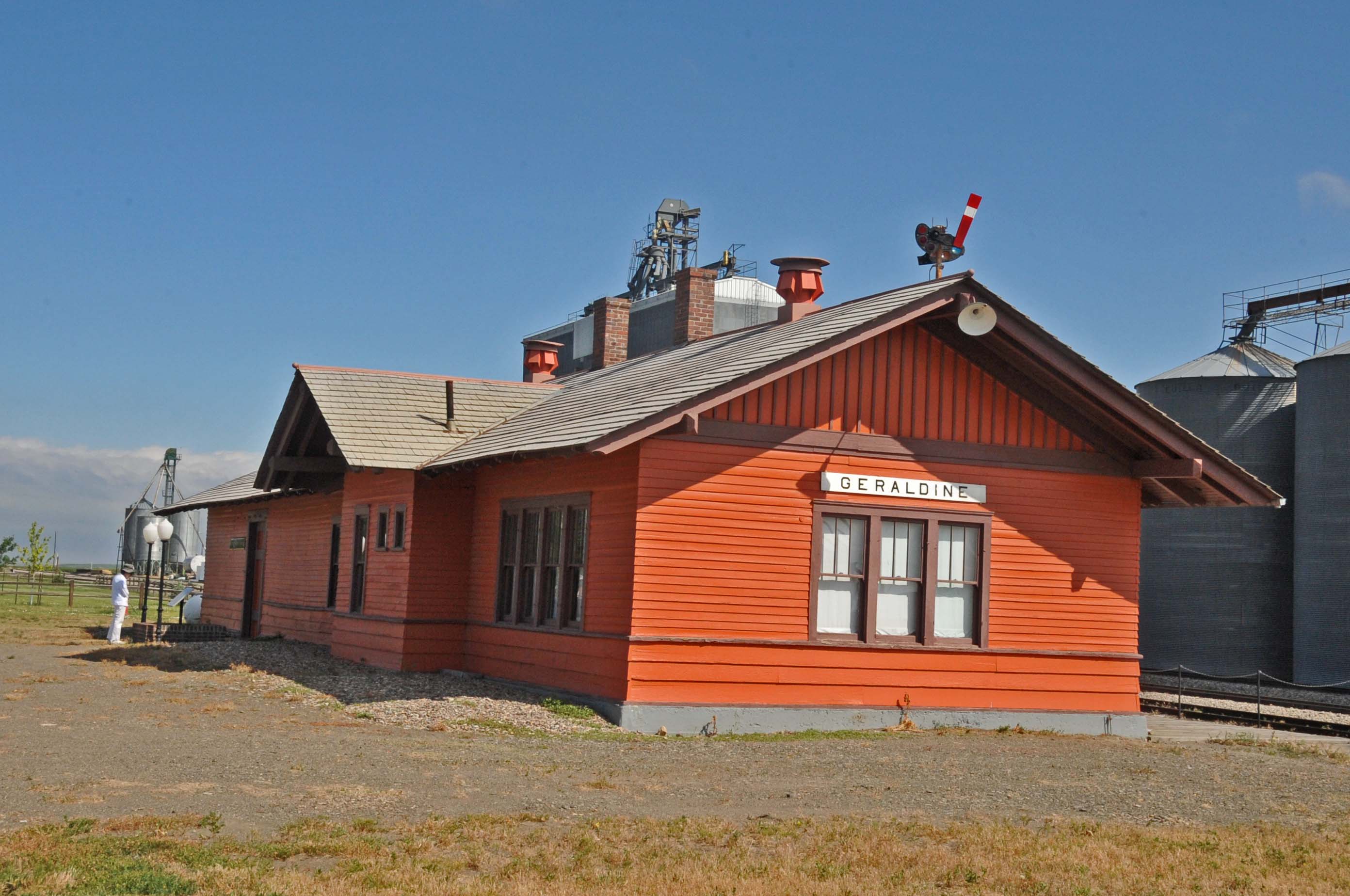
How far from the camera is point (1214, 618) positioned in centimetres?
3194

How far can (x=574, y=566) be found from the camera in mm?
17625

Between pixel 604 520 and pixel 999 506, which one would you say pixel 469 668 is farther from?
pixel 999 506

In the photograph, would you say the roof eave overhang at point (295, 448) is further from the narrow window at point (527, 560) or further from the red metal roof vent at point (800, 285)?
the red metal roof vent at point (800, 285)

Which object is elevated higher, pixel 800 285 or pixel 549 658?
pixel 800 285

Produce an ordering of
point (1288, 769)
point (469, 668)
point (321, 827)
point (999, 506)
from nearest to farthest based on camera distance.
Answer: point (321, 827) < point (1288, 769) < point (999, 506) < point (469, 668)

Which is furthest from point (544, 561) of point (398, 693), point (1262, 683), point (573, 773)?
point (1262, 683)

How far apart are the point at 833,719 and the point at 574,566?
12.5 feet

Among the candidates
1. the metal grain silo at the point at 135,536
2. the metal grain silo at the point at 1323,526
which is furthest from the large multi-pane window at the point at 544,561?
the metal grain silo at the point at 135,536

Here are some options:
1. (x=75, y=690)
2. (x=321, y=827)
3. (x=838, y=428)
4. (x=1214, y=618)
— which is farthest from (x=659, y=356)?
(x=1214, y=618)

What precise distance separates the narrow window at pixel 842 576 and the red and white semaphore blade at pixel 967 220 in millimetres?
4485

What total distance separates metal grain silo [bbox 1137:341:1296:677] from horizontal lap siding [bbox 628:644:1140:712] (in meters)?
14.8

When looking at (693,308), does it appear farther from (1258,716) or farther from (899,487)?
(1258,716)

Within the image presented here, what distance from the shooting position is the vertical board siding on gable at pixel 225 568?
33469mm

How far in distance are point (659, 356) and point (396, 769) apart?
1207 centimetres
